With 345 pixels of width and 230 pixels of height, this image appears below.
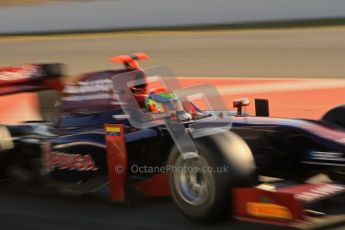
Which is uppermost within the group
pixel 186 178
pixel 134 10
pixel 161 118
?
pixel 134 10

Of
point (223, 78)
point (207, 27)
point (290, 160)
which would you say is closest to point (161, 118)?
point (290, 160)

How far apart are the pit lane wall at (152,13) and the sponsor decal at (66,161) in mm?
19251

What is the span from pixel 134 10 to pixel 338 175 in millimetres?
22884

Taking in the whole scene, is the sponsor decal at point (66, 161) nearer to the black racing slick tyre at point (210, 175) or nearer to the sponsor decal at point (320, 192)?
the black racing slick tyre at point (210, 175)

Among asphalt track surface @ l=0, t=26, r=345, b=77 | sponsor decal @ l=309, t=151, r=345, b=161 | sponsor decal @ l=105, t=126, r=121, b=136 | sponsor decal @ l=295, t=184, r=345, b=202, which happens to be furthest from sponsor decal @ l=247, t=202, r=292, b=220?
asphalt track surface @ l=0, t=26, r=345, b=77

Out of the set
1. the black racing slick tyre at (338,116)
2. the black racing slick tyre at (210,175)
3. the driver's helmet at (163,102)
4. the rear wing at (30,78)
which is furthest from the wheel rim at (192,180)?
the rear wing at (30,78)

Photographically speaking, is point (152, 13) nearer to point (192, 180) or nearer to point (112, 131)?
point (112, 131)

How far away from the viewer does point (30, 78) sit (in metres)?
6.27

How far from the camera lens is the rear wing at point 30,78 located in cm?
619

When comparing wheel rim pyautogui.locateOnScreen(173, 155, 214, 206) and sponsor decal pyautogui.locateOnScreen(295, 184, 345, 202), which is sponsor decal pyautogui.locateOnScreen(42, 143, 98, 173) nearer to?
wheel rim pyautogui.locateOnScreen(173, 155, 214, 206)

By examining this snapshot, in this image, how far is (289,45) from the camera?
18.5 metres

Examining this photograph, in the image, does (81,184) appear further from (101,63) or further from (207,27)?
(207,27)

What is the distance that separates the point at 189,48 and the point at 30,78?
13.4 meters

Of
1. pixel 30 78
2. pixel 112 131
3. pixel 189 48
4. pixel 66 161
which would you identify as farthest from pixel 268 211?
pixel 189 48
